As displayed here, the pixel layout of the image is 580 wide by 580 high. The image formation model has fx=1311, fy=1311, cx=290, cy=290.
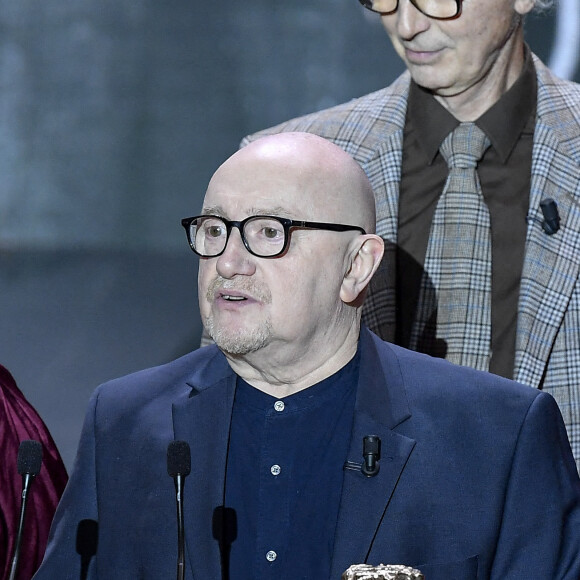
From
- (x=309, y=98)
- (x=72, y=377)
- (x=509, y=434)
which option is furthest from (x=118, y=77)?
(x=509, y=434)

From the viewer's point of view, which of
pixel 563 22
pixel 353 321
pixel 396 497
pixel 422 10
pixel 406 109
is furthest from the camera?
pixel 563 22

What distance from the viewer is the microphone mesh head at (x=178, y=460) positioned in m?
1.93

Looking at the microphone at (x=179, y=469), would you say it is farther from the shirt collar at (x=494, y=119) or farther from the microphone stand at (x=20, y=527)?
the shirt collar at (x=494, y=119)

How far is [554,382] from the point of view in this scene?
→ 9.69 ft

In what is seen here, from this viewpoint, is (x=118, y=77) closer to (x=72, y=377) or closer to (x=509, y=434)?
(x=72, y=377)

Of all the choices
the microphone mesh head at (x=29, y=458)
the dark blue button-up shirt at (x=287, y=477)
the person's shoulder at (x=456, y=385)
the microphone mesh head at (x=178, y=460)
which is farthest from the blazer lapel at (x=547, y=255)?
the microphone mesh head at (x=29, y=458)

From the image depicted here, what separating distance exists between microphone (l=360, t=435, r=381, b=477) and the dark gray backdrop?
1.56 meters

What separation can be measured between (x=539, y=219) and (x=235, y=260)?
106cm

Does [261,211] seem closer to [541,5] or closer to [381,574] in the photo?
[381,574]

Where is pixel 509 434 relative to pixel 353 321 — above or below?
below

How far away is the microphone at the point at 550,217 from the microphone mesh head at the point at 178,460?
1.33 m

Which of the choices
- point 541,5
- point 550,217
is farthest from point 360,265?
point 541,5

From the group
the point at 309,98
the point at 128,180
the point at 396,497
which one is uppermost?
the point at 309,98

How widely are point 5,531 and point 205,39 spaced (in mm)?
1718
